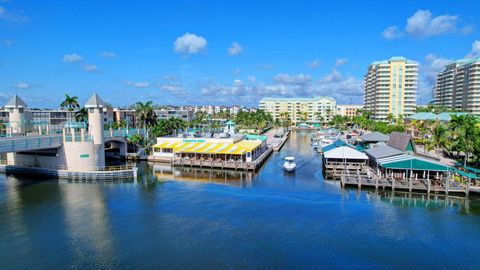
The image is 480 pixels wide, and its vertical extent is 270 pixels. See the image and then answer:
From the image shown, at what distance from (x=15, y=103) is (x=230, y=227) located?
44505 millimetres

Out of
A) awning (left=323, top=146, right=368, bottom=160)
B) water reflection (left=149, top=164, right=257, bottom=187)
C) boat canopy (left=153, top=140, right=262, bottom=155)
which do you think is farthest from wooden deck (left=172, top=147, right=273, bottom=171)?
awning (left=323, top=146, right=368, bottom=160)

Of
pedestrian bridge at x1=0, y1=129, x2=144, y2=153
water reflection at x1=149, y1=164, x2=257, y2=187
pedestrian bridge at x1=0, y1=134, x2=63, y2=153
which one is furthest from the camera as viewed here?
water reflection at x1=149, y1=164, x2=257, y2=187

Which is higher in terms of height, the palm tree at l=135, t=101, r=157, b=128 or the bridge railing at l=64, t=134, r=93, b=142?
the palm tree at l=135, t=101, r=157, b=128

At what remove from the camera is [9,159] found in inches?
2073

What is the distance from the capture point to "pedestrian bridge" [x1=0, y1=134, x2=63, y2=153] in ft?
131

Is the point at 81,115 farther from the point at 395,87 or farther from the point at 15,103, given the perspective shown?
the point at 395,87

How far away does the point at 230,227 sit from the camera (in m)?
28.4

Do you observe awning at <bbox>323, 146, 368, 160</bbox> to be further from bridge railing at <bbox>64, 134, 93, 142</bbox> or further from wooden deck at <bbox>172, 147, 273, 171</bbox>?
bridge railing at <bbox>64, 134, 93, 142</bbox>

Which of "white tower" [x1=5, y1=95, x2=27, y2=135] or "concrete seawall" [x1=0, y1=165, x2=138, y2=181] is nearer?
"concrete seawall" [x1=0, y1=165, x2=138, y2=181]

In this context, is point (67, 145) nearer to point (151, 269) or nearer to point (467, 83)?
point (151, 269)

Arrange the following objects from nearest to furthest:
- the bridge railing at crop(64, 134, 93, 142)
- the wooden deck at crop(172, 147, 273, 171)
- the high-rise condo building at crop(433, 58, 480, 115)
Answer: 1. the bridge railing at crop(64, 134, 93, 142)
2. the wooden deck at crop(172, 147, 273, 171)
3. the high-rise condo building at crop(433, 58, 480, 115)

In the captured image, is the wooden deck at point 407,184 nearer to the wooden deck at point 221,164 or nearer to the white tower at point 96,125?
the wooden deck at point 221,164

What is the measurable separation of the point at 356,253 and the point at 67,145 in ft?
135

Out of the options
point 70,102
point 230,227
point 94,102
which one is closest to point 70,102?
point 70,102
